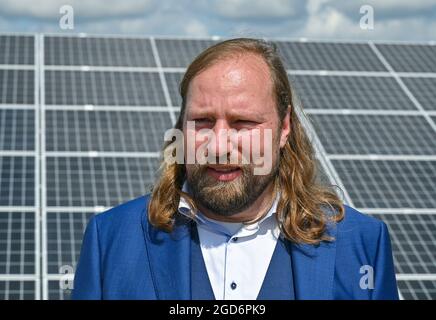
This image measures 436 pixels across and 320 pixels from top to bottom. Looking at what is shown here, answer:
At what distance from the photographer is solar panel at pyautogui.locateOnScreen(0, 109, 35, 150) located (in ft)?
50.2

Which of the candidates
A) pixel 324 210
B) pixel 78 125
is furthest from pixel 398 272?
pixel 324 210

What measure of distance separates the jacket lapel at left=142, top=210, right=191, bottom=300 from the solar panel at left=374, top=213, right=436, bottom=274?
991 centimetres

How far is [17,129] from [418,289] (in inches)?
266

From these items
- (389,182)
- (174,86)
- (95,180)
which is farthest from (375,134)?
(95,180)

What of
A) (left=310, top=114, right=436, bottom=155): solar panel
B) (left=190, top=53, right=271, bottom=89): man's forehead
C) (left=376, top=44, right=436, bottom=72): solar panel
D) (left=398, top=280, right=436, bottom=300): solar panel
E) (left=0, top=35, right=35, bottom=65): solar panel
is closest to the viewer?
(left=190, top=53, right=271, bottom=89): man's forehead

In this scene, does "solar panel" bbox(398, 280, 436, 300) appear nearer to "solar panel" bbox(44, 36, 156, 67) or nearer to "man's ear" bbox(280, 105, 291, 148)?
"solar panel" bbox(44, 36, 156, 67)

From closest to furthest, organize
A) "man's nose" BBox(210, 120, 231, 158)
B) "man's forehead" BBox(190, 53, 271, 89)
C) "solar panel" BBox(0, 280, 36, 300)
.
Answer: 1. "man's nose" BBox(210, 120, 231, 158)
2. "man's forehead" BBox(190, 53, 271, 89)
3. "solar panel" BBox(0, 280, 36, 300)

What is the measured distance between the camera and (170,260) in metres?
3.76

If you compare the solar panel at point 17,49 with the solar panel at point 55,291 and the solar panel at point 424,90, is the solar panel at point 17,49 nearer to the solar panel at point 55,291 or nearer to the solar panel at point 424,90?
the solar panel at point 55,291

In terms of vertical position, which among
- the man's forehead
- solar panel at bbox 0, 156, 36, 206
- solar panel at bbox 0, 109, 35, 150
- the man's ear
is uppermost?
solar panel at bbox 0, 109, 35, 150

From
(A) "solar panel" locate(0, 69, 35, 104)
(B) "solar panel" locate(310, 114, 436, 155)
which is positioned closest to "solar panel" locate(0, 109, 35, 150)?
(A) "solar panel" locate(0, 69, 35, 104)

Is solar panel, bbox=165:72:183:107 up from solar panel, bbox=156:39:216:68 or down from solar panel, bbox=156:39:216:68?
down
